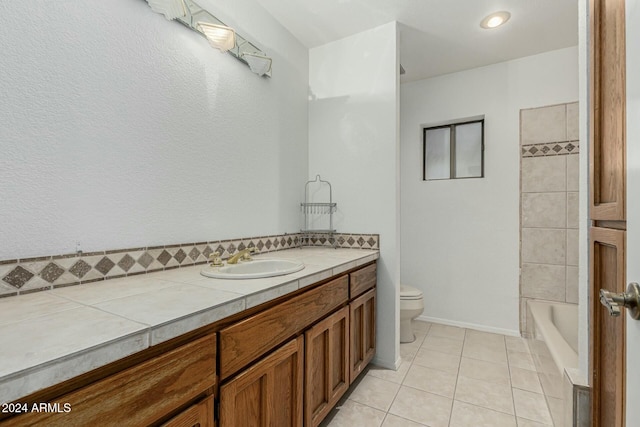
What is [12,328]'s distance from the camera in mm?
670

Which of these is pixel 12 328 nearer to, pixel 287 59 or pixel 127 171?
pixel 127 171

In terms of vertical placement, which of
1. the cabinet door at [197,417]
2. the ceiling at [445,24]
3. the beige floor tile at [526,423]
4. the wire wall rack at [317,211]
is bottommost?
the beige floor tile at [526,423]

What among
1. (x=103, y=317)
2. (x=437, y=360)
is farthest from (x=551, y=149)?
(x=103, y=317)

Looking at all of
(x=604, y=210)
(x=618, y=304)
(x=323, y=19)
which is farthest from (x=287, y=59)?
(x=618, y=304)

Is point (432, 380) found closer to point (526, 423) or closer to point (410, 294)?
point (526, 423)

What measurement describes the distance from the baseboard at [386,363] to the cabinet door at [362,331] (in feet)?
0.29

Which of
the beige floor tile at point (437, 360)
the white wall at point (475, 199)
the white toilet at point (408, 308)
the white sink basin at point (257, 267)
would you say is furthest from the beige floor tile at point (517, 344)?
the white sink basin at point (257, 267)

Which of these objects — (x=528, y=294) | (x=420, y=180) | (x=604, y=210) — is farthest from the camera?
(x=420, y=180)

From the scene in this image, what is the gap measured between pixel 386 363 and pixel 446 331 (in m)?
0.99

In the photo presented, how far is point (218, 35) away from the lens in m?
1.57

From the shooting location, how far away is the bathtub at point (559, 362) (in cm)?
106

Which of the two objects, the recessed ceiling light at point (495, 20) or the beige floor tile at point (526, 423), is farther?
the recessed ceiling light at point (495, 20)

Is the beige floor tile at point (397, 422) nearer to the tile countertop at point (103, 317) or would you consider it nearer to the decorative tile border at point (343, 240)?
the tile countertop at point (103, 317)

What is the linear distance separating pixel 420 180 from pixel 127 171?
8.54 feet
